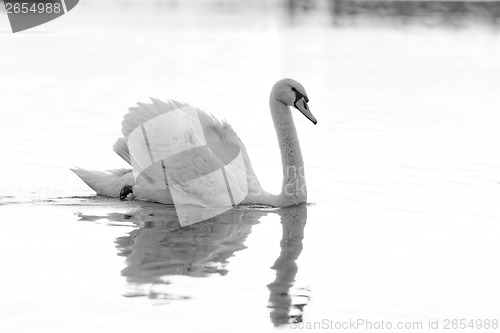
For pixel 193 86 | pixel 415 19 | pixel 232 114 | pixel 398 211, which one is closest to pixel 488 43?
pixel 415 19

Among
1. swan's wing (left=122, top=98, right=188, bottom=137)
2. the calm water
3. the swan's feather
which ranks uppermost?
swan's wing (left=122, top=98, right=188, bottom=137)

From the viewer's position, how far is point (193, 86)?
17.3 meters

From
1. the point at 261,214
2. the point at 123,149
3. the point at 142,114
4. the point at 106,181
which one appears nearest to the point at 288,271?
the point at 261,214

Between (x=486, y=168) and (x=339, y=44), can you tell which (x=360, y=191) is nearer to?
(x=486, y=168)

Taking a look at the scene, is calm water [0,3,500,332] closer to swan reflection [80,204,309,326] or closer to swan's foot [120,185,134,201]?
swan reflection [80,204,309,326]

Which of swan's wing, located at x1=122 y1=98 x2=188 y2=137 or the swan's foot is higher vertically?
swan's wing, located at x1=122 y1=98 x2=188 y2=137

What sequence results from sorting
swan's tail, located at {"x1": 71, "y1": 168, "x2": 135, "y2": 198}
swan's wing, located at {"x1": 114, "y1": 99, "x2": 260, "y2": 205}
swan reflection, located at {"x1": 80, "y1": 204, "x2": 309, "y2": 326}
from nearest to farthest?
swan reflection, located at {"x1": 80, "y1": 204, "x2": 309, "y2": 326} < swan's wing, located at {"x1": 114, "y1": 99, "x2": 260, "y2": 205} < swan's tail, located at {"x1": 71, "y1": 168, "x2": 135, "y2": 198}

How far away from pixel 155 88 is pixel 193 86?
635 millimetres

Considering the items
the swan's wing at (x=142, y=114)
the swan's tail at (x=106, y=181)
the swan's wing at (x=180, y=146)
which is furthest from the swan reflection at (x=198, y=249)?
the swan's wing at (x=142, y=114)

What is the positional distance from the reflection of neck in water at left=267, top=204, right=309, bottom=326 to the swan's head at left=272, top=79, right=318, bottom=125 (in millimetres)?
892

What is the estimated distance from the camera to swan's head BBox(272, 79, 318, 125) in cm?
977

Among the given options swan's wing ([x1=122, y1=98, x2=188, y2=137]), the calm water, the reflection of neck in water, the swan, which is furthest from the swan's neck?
swan's wing ([x1=122, y1=98, x2=188, y2=137])

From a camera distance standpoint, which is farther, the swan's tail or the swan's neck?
the swan's tail

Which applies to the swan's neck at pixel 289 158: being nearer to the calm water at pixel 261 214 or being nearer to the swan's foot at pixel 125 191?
the calm water at pixel 261 214
